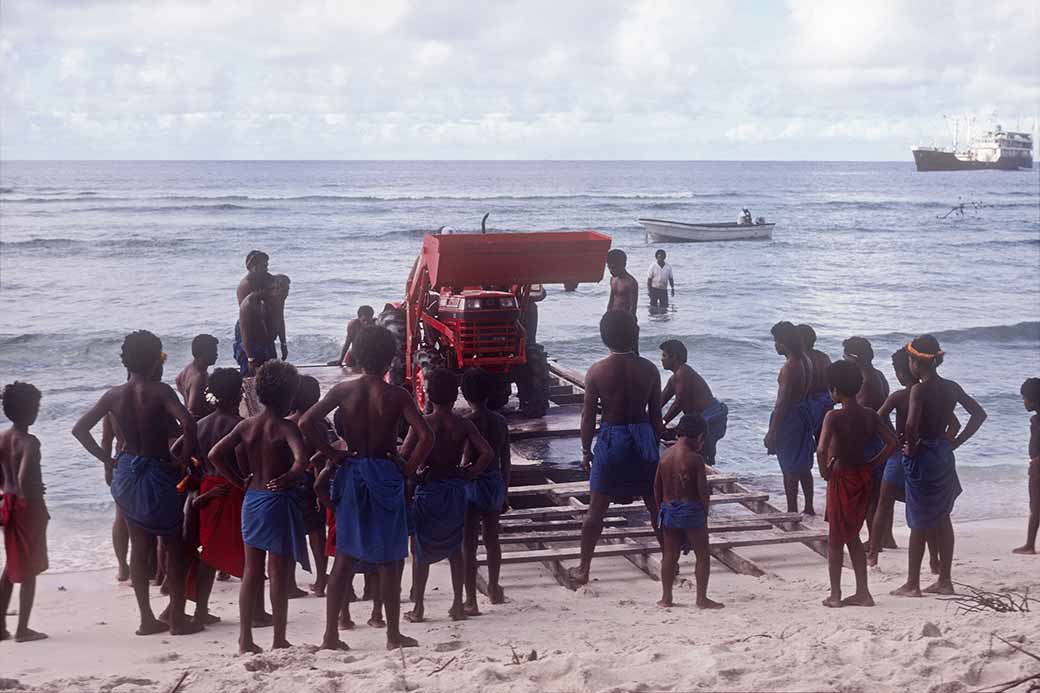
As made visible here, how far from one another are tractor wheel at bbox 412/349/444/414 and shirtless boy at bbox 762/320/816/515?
10.2ft

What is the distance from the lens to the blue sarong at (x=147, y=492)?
19.4 ft

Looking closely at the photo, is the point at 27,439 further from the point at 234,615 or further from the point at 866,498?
the point at 866,498

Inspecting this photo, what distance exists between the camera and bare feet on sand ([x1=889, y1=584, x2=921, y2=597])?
6583mm

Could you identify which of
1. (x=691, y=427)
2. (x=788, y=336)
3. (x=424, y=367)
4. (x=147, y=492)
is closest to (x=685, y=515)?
(x=691, y=427)

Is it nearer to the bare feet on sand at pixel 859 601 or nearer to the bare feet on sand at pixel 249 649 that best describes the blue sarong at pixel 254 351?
the bare feet on sand at pixel 249 649

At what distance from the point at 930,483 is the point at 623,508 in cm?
297

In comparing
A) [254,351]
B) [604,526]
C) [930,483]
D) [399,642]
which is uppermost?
[254,351]

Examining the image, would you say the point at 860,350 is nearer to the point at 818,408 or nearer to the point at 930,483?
the point at 818,408

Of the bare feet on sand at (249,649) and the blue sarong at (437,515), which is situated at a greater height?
the blue sarong at (437,515)

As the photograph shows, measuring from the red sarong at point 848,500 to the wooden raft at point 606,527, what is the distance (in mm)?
1292

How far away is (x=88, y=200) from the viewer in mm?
66188

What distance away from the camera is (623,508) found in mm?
9008

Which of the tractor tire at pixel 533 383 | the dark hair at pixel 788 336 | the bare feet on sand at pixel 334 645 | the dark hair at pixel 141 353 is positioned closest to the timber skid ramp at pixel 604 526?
the tractor tire at pixel 533 383

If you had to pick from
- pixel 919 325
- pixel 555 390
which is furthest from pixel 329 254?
pixel 555 390
